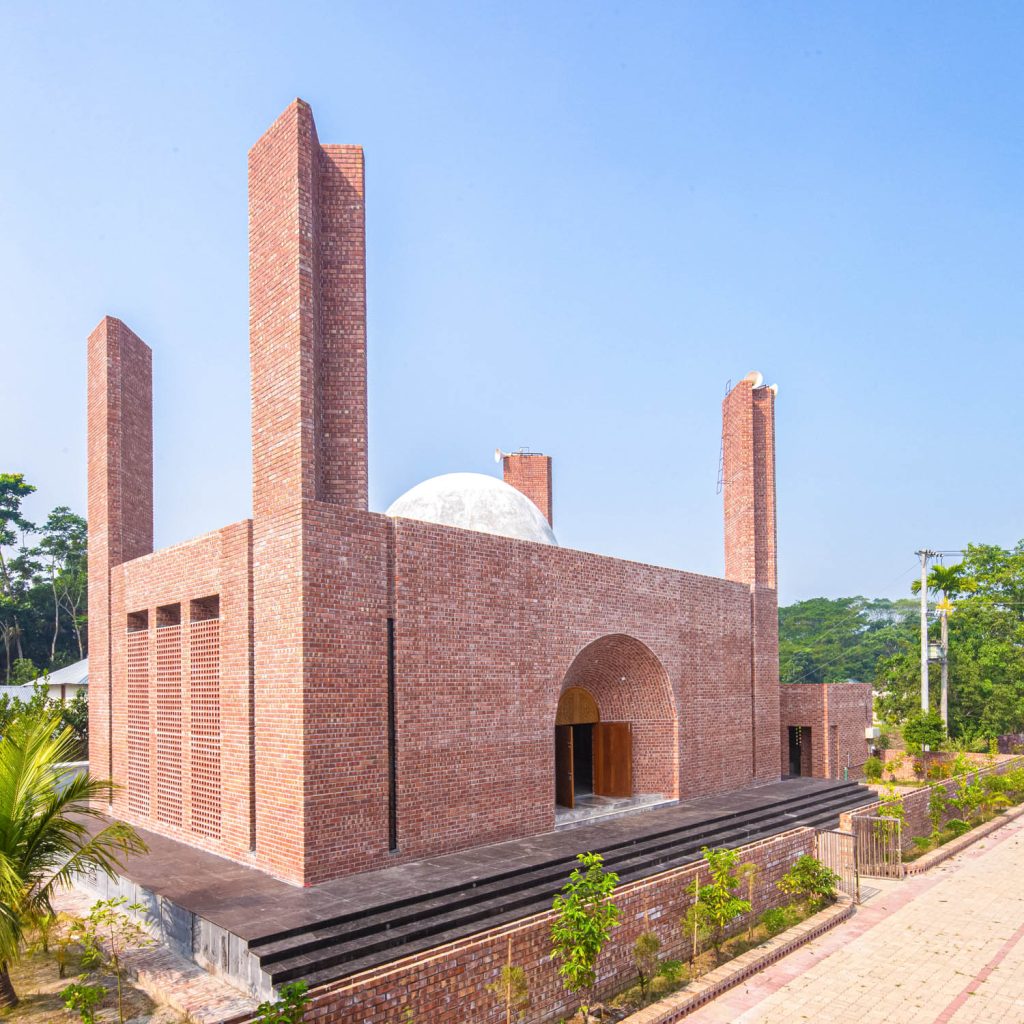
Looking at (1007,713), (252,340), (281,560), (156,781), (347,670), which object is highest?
(252,340)

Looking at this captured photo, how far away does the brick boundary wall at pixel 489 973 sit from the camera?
609 centimetres

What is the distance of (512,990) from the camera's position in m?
7.07

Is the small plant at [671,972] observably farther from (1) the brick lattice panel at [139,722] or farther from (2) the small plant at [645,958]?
(1) the brick lattice panel at [139,722]

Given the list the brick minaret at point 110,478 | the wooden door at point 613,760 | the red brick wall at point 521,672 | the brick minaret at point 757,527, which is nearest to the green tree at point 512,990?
the red brick wall at point 521,672

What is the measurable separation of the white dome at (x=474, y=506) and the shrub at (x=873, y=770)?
13275 mm

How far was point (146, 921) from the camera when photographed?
9.17 meters

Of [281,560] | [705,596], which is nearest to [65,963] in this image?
[281,560]

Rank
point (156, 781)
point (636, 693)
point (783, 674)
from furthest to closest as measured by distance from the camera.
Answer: point (783, 674) < point (636, 693) < point (156, 781)

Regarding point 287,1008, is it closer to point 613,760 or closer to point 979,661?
point 613,760

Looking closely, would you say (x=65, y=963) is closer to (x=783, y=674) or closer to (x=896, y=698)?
(x=896, y=698)

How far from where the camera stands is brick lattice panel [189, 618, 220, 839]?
36.3ft

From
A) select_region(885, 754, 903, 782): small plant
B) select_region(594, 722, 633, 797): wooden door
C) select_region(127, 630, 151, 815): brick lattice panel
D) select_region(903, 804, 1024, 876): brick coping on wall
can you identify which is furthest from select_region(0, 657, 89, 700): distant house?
select_region(885, 754, 903, 782): small plant

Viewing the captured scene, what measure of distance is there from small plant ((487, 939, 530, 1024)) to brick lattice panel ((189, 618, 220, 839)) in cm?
546

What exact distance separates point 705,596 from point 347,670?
30.1ft
